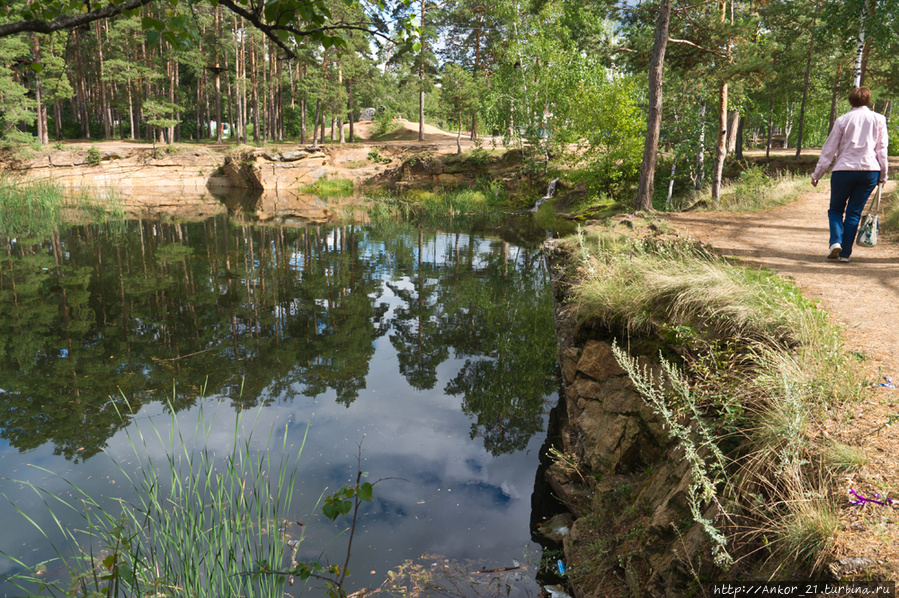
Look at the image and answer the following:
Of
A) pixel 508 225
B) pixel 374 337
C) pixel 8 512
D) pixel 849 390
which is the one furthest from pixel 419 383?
pixel 508 225

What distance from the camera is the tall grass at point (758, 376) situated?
2568mm

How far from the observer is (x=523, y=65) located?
26.2 metres

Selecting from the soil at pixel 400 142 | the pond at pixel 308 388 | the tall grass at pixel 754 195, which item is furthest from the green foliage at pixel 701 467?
the soil at pixel 400 142

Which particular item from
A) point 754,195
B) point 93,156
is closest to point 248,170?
point 93,156

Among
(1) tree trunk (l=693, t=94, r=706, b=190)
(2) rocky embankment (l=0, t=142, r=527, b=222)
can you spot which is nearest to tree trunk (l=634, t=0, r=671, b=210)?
(1) tree trunk (l=693, t=94, r=706, b=190)

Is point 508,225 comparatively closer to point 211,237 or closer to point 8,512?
point 211,237

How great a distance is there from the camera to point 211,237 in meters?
17.5

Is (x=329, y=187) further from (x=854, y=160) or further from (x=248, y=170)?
(x=854, y=160)

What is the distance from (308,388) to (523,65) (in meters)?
23.3

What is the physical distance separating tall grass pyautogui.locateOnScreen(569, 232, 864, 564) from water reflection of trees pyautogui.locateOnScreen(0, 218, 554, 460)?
6.88ft

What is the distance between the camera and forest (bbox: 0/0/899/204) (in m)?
3.38

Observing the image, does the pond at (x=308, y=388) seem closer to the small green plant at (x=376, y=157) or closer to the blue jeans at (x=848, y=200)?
the blue jeans at (x=848, y=200)

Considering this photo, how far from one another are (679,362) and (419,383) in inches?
144

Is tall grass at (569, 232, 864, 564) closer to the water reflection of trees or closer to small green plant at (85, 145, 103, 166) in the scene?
the water reflection of trees
